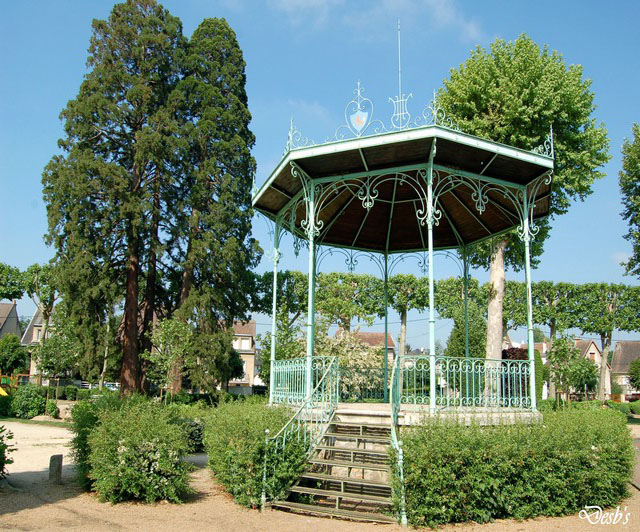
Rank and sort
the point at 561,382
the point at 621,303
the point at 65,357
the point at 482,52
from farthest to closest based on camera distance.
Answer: the point at 621,303 → the point at 65,357 → the point at 561,382 → the point at 482,52

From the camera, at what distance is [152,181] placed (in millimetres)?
29531

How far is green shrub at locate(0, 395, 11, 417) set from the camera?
2903cm

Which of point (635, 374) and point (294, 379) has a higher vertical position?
point (294, 379)

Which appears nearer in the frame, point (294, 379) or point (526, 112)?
point (294, 379)

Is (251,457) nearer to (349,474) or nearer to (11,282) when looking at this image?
(349,474)

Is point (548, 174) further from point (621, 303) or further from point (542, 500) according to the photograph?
point (621, 303)

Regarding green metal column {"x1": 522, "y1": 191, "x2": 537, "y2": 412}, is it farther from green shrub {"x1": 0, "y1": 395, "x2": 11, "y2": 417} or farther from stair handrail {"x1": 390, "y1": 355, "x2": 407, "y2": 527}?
green shrub {"x1": 0, "y1": 395, "x2": 11, "y2": 417}

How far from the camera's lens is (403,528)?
24.7 feet

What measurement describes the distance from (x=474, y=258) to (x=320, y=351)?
806cm

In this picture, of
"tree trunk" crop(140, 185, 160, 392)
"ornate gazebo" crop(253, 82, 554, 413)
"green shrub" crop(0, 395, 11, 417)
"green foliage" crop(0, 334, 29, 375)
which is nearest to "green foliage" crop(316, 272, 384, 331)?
"tree trunk" crop(140, 185, 160, 392)

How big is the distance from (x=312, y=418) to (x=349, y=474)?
1224 millimetres

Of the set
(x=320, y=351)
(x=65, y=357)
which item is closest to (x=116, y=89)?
(x=65, y=357)

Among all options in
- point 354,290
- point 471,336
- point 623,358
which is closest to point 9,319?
point 354,290

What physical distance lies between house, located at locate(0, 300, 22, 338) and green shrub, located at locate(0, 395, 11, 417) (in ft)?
140
